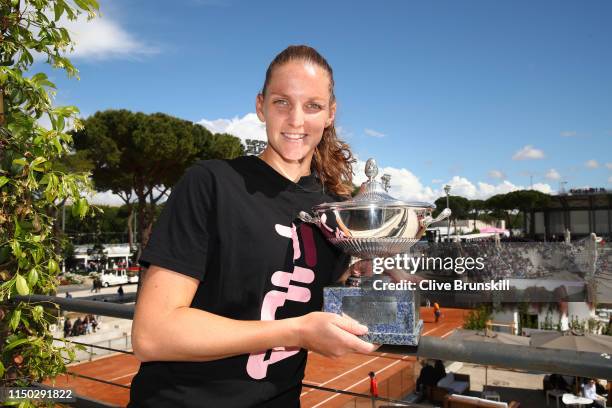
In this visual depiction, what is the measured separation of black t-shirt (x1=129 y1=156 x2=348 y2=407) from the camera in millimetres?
1134

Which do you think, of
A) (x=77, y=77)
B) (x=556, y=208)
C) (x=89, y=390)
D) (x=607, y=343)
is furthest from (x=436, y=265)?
(x=556, y=208)

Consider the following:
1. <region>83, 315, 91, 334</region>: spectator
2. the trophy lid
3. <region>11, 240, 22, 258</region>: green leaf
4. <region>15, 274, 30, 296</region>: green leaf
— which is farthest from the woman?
<region>83, 315, 91, 334</region>: spectator

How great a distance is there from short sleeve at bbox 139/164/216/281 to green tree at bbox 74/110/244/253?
2533 centimetres

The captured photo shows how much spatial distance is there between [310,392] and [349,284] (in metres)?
14.6

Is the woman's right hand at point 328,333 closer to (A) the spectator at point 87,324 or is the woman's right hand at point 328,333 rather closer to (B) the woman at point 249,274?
(B) the woman at point 249,274

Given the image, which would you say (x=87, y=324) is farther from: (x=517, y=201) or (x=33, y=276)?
(x=517, y=201)

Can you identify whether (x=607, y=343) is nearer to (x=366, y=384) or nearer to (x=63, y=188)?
(x=366, y=384)

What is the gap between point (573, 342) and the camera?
1160 cm

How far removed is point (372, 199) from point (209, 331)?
0.60m

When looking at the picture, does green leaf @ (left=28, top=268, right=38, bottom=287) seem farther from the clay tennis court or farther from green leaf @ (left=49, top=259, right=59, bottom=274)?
the clay tennis court

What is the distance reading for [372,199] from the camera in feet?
4.49

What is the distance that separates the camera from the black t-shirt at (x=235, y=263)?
1.13 metres

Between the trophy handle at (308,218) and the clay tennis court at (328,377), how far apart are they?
10.4m

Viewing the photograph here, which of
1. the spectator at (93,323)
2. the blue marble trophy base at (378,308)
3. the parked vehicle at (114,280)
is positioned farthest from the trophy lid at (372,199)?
the parked vehicle at (114,280)
